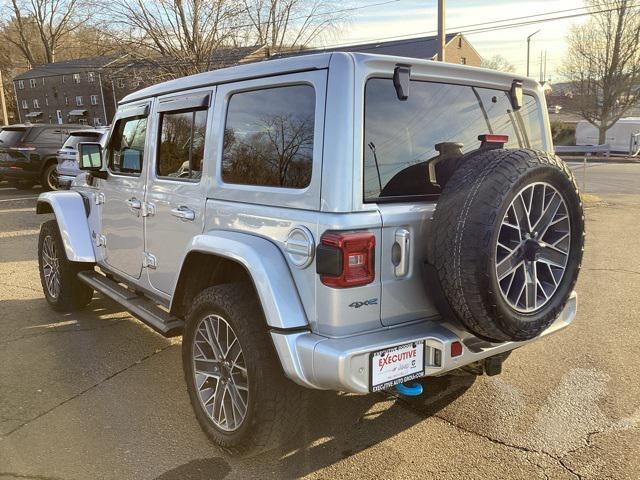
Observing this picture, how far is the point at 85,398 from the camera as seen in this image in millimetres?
3602

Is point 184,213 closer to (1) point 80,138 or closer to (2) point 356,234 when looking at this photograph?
(2) point 356,234

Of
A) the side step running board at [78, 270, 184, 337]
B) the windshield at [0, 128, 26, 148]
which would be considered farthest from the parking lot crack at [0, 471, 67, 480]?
the windshield at [0, 128, 26, 148]

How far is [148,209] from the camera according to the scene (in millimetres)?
3713

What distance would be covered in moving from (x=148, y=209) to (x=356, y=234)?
192cm

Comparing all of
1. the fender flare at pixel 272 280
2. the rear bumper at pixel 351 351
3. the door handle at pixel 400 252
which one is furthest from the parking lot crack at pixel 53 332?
the door handle at pixel 400 252

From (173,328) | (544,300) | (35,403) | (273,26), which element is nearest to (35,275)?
(35,403)

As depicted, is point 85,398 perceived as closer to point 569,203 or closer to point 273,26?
point 569,203

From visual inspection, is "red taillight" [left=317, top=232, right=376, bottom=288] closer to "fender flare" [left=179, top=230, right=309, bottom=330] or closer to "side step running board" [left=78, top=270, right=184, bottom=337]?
"fender flare" [left=179, top=230, right=309, bottom=330]

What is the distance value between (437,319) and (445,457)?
0.78m

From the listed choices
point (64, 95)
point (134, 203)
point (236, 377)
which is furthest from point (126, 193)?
point (64, 95)

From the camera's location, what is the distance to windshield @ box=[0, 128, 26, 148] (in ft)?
46.5

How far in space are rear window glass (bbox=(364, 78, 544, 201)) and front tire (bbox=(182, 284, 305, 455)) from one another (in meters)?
0.88

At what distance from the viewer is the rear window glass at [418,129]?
249 centimetres

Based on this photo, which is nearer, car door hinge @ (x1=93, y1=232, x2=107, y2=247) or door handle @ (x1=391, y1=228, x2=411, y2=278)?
door handle @ (x1=391, y1=228, x2=411, y2=278)
